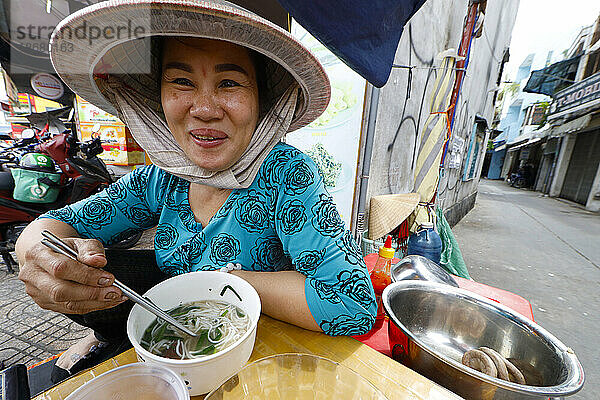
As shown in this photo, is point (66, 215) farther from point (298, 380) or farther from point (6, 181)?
point (6, 181)

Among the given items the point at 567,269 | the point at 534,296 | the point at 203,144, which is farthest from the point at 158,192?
the point at 567,269

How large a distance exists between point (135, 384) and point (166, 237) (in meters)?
0.78

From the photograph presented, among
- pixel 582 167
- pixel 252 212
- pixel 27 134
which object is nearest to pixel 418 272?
pixel 252 212

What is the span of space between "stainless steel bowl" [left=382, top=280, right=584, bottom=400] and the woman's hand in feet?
3.08

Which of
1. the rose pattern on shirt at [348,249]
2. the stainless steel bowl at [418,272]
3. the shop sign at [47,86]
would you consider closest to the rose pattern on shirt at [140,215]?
the rose pattern on shirt at [348,249]

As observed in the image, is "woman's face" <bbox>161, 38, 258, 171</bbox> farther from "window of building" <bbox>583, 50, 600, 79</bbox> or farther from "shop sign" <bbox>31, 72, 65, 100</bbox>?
"window of building" <bbox>583, 50, 600, 79</bbox>

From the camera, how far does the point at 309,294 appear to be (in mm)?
934

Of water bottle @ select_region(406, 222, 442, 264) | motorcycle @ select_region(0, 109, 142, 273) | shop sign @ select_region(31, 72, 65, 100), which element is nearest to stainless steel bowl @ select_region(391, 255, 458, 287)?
water bottle @ select_region(406, 222, 442, 264)

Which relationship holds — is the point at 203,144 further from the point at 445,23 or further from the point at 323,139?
the point at 445,23

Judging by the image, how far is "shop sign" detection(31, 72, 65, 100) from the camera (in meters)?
5.89

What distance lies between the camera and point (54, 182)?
3.54 meters

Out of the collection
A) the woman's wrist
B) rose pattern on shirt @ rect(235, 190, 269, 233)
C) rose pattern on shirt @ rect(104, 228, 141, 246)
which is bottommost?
rose pattern on shirt @ rect(104, 228, 141, 246)

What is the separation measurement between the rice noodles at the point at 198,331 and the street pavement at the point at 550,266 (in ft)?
11.0

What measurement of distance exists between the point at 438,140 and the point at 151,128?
12.4 feet
